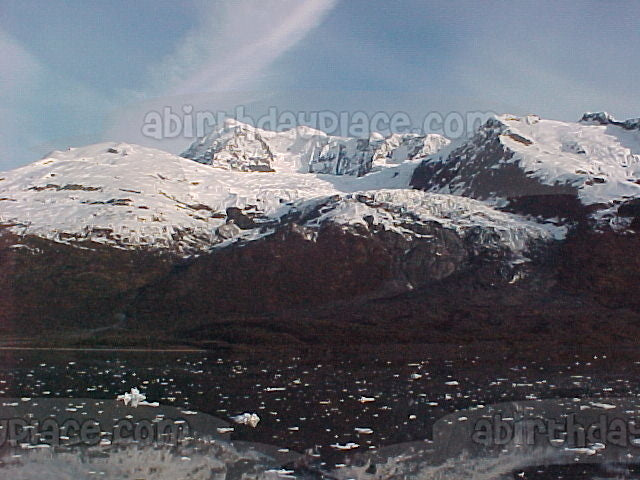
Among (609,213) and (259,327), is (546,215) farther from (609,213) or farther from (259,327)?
(259,327)

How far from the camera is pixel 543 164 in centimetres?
15175

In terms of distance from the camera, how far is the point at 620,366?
4759 cm

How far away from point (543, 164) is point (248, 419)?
5503 inches

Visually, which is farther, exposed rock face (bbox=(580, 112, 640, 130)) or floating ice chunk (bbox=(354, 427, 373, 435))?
exposed rock face (bbox=(580, 112, 640, 130))

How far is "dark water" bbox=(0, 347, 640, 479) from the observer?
22.9 m

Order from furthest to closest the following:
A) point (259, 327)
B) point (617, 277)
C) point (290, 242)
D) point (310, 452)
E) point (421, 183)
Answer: point (421, 183) < point (290, 242) < point (617, 277) < point (259, 327) < point (310, 452)

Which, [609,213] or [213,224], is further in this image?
[213,224]

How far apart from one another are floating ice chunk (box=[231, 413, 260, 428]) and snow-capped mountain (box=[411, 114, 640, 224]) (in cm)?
11821

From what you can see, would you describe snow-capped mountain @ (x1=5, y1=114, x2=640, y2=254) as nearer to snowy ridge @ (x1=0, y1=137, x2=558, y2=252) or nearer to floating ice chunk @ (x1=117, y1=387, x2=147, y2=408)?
snowy ridge @ (x1=0, y1=137, x2=558, y2=252)

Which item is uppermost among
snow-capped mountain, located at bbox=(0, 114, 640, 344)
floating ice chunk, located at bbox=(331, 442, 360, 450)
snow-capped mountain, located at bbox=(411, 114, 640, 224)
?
snow-capped mountain, located at bbox=(411, 114, 640, 224)

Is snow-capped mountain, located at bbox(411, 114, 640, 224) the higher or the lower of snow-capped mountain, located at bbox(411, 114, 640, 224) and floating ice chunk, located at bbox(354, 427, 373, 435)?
the higher

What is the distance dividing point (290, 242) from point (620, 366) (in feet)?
303

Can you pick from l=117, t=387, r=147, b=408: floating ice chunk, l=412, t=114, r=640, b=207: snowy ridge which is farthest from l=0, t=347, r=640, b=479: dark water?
l=412, t=114, r=640, b=207: snowy ridge

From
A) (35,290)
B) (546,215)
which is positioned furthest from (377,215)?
(35,290)
